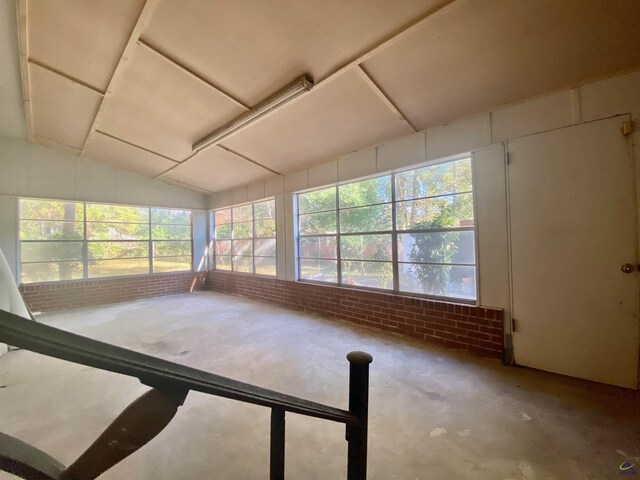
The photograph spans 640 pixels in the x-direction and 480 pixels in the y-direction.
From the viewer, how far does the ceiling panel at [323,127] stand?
10.6ft

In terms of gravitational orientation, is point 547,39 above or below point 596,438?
above

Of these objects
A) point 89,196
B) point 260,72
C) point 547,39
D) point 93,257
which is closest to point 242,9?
point 260,72

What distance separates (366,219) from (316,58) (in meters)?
2.48

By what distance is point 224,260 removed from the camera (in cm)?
794

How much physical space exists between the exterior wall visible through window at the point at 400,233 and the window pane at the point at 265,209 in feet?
3.90

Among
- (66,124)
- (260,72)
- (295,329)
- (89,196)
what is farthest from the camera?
(89,196)

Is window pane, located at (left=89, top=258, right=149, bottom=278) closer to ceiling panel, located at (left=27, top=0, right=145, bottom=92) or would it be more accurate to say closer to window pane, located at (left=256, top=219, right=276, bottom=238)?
window pane, located at (left=256, top=219, right=276, bottom=238)

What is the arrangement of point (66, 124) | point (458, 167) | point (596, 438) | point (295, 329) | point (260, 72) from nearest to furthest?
point (596, 438) < point (260, 72) < point (458, 167) < point (295, 329) < point (66, 124)

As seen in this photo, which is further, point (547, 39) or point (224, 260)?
point (224, 260)

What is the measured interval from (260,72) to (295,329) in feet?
11.7

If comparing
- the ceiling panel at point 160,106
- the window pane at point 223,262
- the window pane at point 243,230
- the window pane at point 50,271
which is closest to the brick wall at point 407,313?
the window pane at point 243,230

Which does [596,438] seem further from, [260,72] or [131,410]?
[260,72]

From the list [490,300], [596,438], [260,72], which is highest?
[260,72]

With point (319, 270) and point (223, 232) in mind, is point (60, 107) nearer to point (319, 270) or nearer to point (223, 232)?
point (223, 232)
